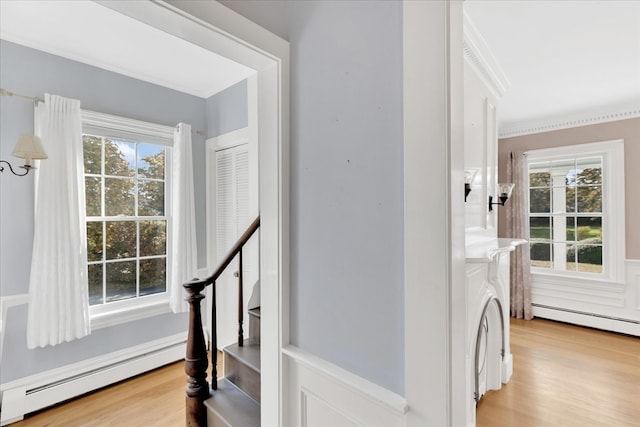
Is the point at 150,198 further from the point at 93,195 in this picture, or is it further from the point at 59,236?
the point at 59,236

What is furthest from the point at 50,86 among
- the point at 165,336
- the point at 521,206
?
the point at 521,206

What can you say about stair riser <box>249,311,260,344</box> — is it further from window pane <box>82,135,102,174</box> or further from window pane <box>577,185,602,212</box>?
window pane <box>577,185,602,212</box>

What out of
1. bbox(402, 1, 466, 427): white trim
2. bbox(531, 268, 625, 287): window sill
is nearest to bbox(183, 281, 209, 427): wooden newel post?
bbox(402, 1, 466, 427): white trim

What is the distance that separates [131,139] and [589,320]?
551 cm

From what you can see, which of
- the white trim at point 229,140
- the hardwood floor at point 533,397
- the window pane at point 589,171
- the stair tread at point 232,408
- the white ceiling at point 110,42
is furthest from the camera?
the window pane at point 589,171

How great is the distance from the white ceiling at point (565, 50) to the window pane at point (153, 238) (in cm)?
306

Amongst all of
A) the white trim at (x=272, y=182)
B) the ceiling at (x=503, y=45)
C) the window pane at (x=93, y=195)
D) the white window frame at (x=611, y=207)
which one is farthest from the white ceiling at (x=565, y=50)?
the window pane at (x=93, y=195)

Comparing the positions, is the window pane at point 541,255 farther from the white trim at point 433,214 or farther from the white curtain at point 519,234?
the white trim at point 433,214

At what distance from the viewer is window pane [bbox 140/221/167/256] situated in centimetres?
294

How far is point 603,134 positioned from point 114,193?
537 centimetres

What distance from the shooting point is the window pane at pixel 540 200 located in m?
4.16

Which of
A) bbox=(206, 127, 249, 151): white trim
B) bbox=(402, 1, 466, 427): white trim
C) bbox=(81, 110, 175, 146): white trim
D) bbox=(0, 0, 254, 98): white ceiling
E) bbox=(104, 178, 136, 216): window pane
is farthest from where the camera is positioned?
bbox=(206, 127, 249, 151): white trim

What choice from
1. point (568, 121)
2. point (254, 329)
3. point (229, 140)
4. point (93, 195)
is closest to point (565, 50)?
point (568, 121)

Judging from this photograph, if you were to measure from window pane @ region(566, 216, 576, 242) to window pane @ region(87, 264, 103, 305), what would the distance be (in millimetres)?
5328
